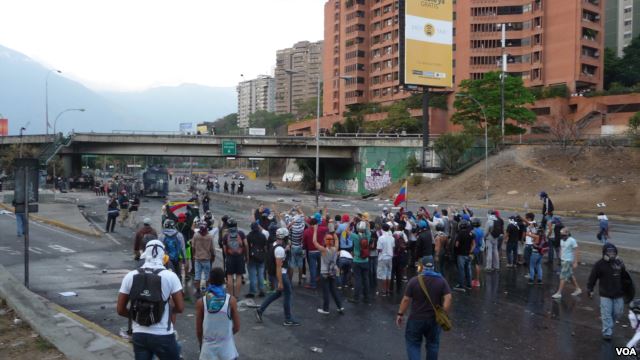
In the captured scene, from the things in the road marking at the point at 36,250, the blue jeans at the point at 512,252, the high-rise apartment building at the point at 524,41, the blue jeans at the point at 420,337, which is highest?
the high-rise apartment building at the point at 524,41

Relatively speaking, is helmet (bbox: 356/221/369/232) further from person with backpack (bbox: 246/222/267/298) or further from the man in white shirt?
person with backpack (bbox: 246/222/267/298)

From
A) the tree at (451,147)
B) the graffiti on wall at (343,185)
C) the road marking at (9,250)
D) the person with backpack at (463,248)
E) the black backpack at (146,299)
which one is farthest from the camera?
the graffiti on wall at (343,185)

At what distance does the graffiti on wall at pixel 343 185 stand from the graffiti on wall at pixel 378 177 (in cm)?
196

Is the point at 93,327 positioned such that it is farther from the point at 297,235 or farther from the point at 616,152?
the point at 616,152

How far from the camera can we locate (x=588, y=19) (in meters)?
79.1

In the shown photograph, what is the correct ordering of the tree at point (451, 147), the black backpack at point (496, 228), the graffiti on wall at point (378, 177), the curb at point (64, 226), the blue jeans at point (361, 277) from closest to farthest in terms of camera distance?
the blue jeans at point (361, 277)
the black backpack at point (496, 228)
the curb at point (64, 226)
the tree at point (451, 147)
the graffiti on wall at point (378, 177)

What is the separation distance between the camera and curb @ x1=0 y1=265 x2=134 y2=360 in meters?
6.85

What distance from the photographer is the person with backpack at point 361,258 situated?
11445mm

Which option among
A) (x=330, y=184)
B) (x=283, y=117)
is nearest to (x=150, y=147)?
(x=330, y=184)

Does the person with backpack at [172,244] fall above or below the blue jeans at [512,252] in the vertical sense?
above

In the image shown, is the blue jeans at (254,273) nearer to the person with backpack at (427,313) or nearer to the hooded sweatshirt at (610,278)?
the person with backpack at (427,313)

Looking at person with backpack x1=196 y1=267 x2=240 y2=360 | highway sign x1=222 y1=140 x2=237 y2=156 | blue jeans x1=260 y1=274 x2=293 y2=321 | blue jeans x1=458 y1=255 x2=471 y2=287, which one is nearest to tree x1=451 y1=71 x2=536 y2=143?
highway sign x1=222 y1=140 x2=237 y2=156

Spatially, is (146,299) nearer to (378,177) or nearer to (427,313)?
(427,313)

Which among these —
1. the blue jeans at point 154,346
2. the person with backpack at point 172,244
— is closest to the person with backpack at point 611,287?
the blue jeans at point 154,346
